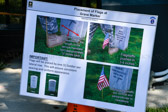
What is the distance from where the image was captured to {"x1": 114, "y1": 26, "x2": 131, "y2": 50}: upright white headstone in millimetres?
3996

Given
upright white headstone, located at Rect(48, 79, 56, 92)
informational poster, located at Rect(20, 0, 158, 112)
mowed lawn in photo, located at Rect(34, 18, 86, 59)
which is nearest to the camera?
informational poster, located at Rect(20, 0, 158, 112)

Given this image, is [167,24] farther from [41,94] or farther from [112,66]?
[41,94]

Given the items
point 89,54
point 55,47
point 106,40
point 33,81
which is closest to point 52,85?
point 33,81

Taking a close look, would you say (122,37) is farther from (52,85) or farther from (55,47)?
(52,85)

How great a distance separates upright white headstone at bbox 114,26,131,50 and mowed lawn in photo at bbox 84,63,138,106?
1.01 ft

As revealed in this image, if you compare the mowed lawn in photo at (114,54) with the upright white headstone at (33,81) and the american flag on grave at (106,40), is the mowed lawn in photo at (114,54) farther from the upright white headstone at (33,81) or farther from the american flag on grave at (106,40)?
the upright white headstone at (33,81)

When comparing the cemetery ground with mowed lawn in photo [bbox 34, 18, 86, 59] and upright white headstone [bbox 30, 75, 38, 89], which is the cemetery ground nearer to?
upright white headstone [bbox 30, 75, 38, 89]

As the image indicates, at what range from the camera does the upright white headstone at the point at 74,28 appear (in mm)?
4047

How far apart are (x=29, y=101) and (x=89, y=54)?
1977 millimetres

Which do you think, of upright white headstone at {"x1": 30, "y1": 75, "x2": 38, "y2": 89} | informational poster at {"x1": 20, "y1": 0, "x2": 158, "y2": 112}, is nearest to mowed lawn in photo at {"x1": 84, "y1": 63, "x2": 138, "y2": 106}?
informational poster at {"x1": 20, "y1": 0, "x2": 158, "y2": 112}

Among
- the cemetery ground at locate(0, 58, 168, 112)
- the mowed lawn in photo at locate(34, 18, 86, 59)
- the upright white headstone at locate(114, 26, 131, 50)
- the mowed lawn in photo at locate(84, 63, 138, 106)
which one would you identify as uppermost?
the upright white headstone at locate(114, 26, 131, 50)

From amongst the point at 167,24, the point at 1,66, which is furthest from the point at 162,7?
the point at 1,66

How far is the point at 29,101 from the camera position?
5.64 metres

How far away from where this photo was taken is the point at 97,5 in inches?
314
